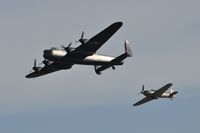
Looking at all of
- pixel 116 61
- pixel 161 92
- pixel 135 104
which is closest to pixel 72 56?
Answer: pixel 116 61

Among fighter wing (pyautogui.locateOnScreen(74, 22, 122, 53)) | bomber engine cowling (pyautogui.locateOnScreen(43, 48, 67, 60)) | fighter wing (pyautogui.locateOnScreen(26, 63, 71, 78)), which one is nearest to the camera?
fighter wing (pyautogui.locateOnScreen(74, 22, 122, 53))

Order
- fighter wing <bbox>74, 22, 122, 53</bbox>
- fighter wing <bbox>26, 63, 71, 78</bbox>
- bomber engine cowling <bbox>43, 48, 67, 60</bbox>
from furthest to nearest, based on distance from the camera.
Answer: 1. fighter wing <bbox>26, 63, 71, 78</bbox>
2. bomber engine cowling <bbox>43, 48, 67, 60</bbox>
3. fighter wing <bbox>74, 22, 122, 53</bbox>

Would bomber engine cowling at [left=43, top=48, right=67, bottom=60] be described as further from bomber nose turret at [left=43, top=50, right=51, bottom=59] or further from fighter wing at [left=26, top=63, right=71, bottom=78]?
fighter wing at [left=26, top=63, right=71, bottom=78]

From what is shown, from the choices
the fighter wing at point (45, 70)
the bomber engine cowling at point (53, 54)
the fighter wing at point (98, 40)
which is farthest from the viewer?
the fighter wing at point (45, 70)

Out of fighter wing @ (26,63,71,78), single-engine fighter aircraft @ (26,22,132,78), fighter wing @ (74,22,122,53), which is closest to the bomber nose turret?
single-engine fighter aircraft @ (26,22,132,78)

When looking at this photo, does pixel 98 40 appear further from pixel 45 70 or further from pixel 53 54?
pixel 45 70

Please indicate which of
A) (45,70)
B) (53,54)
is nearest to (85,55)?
(53,54)

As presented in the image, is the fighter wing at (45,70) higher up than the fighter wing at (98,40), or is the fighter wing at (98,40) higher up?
the fighter wing at (98,40)

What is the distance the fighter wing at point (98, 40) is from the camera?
82125mm

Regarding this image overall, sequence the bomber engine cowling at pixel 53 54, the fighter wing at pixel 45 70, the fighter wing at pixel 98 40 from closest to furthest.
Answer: the fighter wing at pixel 98 40 → the bomber engine cowling at pixel 53 54 → the fighter wing at pixel 45 70

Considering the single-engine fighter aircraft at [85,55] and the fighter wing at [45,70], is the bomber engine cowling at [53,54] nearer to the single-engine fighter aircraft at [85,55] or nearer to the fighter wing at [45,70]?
the single-engine fighter aircraft at [85,55]

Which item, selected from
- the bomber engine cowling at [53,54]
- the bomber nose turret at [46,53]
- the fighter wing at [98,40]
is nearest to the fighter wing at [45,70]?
the bomber engine cowling at [53,54]

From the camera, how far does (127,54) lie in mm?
90312

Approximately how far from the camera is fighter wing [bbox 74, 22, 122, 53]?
8212 cm
